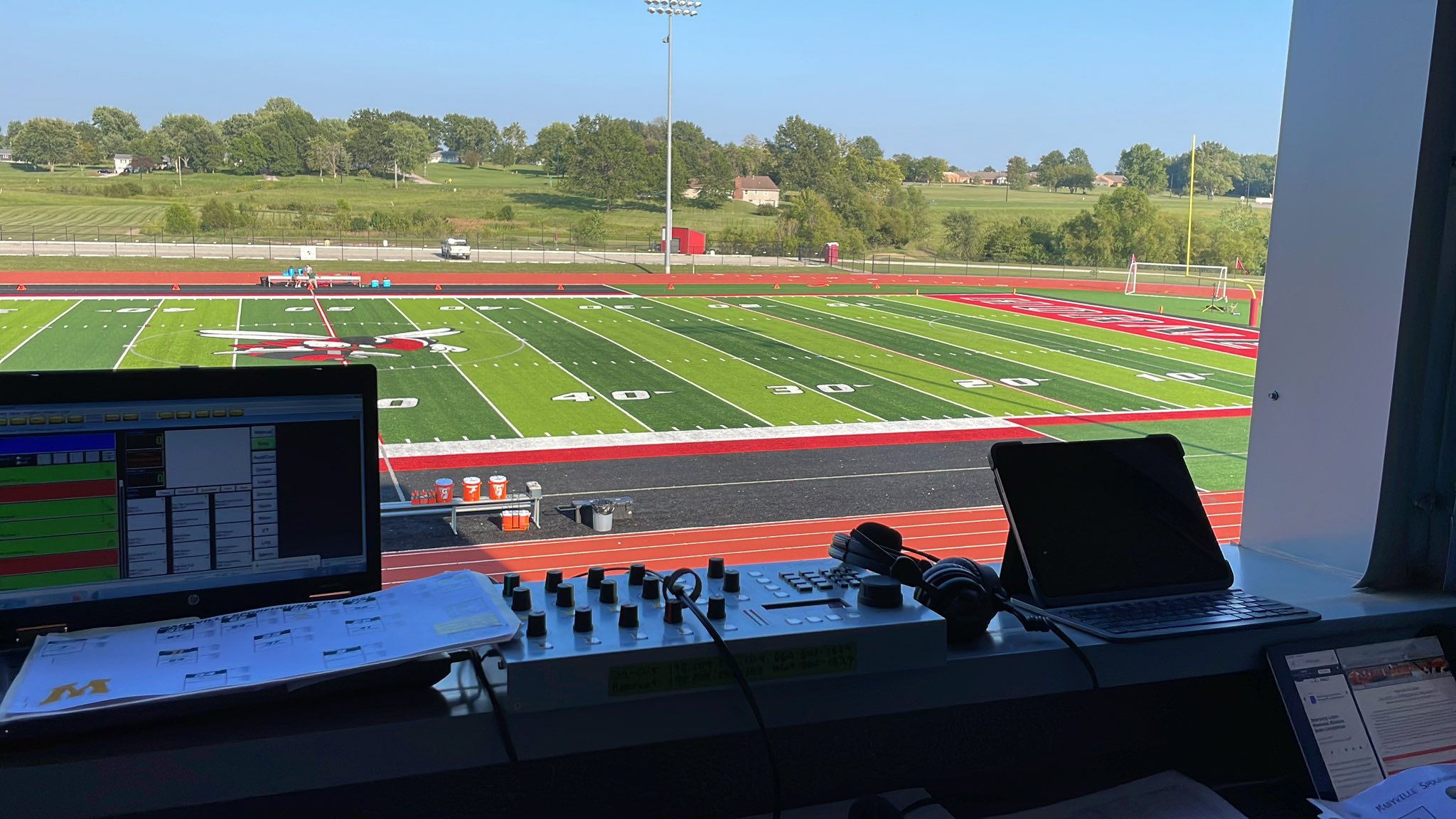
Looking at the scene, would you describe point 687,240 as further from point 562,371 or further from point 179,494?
point 179,494

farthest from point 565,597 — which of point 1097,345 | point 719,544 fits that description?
point 1097,345

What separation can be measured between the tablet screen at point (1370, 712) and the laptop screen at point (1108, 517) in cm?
16

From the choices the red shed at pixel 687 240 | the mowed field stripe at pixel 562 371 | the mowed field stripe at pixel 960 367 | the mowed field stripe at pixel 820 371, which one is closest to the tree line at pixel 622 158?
the mowed field stripe at pixel 960 367

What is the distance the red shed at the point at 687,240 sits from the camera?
60.3 feet

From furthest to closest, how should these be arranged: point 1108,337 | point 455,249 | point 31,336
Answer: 1. point 1108,337
2. point 455,249
3. point 31,336

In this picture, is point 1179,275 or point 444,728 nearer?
point 444,728

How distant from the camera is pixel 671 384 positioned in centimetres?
1095

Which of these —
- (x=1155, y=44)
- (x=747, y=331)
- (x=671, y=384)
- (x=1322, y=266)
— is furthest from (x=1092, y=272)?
(x=1322, y=266)

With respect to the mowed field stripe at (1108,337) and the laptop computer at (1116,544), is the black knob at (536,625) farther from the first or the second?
the mowed field stripe at (1108,337)

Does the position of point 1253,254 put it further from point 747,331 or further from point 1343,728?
point 1343,728

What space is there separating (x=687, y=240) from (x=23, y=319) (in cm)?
1122

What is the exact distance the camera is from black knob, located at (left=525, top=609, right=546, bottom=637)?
2.76 feet

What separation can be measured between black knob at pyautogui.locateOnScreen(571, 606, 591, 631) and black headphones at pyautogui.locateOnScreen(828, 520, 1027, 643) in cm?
34

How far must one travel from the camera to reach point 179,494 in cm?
90
